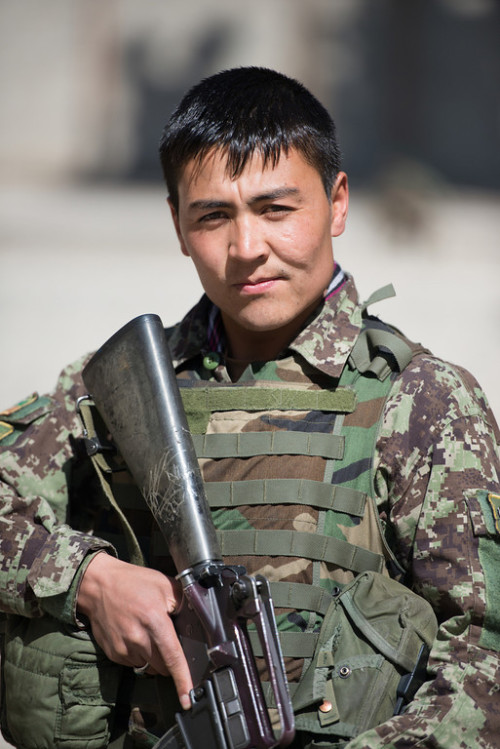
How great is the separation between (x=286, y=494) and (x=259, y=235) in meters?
0.58

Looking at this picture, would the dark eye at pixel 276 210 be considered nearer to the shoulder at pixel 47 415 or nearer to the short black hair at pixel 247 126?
the short black hair at pixel 247 126

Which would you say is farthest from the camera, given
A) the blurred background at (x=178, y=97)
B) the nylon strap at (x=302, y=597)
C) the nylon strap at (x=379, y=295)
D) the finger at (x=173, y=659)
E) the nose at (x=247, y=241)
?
the blurred background at (x=178, y=97)

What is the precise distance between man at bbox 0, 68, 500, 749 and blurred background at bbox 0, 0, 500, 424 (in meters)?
3.01

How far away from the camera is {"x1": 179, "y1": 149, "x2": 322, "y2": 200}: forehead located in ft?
7.14

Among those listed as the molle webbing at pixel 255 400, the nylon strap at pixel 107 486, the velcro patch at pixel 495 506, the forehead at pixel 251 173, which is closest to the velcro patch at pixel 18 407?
the nylon strap at pixel 107 486

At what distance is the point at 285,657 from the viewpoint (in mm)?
2023

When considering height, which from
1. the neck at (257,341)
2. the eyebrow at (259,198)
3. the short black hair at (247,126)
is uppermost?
the short black hair at (247,126)

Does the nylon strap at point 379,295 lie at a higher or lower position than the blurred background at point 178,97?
lower

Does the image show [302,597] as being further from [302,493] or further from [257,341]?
[257,341]

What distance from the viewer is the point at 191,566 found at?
6.39 feet

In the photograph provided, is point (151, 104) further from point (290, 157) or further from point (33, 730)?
point (33, 730)

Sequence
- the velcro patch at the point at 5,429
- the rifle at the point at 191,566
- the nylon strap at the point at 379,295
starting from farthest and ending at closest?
the velcro patch at the point at 5,429, the nylon strap at the point at 379,295, the rifle at the point at 191,566

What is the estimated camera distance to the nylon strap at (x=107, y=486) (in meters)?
2.21

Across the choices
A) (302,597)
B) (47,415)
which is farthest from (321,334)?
(47,415)
